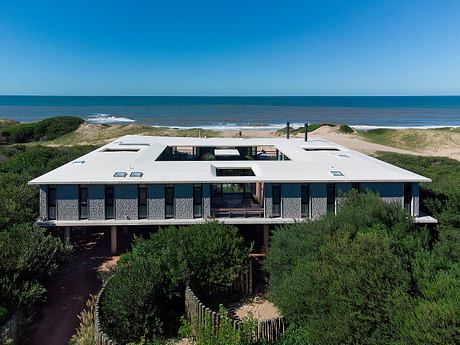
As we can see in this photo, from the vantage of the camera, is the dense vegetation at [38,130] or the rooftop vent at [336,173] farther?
the dense vegetation at [38,130]

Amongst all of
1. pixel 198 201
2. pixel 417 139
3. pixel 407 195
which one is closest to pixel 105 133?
pixel 417 139

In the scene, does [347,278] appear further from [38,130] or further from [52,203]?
[38,130]

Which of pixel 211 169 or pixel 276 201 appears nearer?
pixel 276 201

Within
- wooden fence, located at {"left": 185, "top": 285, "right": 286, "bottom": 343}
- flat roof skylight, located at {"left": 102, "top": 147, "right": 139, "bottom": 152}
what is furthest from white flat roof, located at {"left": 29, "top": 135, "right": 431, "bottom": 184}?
wooden fence, located at {"left": 185, "top": 285, "right": 286, "bottom": 343}

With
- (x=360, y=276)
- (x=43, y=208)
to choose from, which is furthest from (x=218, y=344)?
(x=43, y=208)

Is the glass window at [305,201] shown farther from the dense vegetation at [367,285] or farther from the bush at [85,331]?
the bush at [85,331]

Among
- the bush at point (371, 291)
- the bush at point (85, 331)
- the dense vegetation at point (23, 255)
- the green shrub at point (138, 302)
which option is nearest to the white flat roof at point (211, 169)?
the dense vegetation at point (23, 255)

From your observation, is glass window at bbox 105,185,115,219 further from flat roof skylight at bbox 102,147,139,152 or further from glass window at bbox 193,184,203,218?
flat roof skylight at bbox 102,147,139,152
